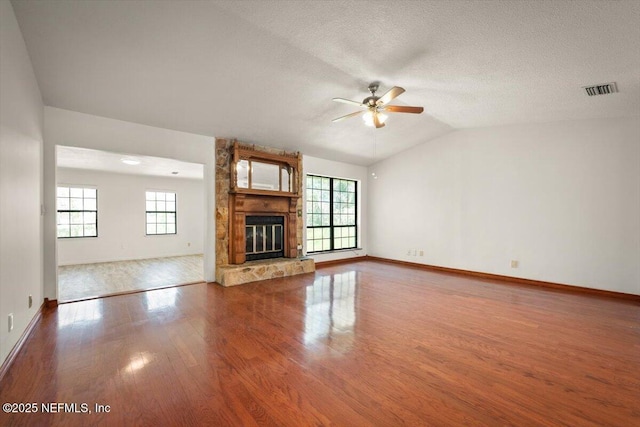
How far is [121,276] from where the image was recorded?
5.59m

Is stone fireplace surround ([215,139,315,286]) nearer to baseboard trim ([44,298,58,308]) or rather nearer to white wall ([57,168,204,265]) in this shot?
baseboard trim ([44,298,58,308])

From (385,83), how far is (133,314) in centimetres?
436

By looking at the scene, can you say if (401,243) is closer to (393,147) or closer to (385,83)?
(393,147)

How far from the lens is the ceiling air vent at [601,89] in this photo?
135 inches

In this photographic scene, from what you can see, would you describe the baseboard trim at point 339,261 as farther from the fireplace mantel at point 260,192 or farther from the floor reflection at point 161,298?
the floor reflection at point 161,298

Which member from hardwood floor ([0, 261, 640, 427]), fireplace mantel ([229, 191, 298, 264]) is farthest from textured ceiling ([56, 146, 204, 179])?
hardwood floor ([0, 261, 640, 427])

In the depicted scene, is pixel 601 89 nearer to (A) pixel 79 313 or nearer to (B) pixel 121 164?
(A) pixel 79 313

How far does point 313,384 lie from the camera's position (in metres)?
2.02

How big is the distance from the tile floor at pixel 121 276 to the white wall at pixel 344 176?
8.98ft

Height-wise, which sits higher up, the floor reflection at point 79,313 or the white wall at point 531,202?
the white wall at point 531,202

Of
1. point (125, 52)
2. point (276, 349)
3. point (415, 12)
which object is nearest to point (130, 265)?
point (125, 52)

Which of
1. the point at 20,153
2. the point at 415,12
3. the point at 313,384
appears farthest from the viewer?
the point at 20,153

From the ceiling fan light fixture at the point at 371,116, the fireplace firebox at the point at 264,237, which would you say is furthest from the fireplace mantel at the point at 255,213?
the ceiling fan light fixture at the point at 371,116

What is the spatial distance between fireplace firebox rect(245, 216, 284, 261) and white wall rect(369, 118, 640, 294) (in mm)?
3027
